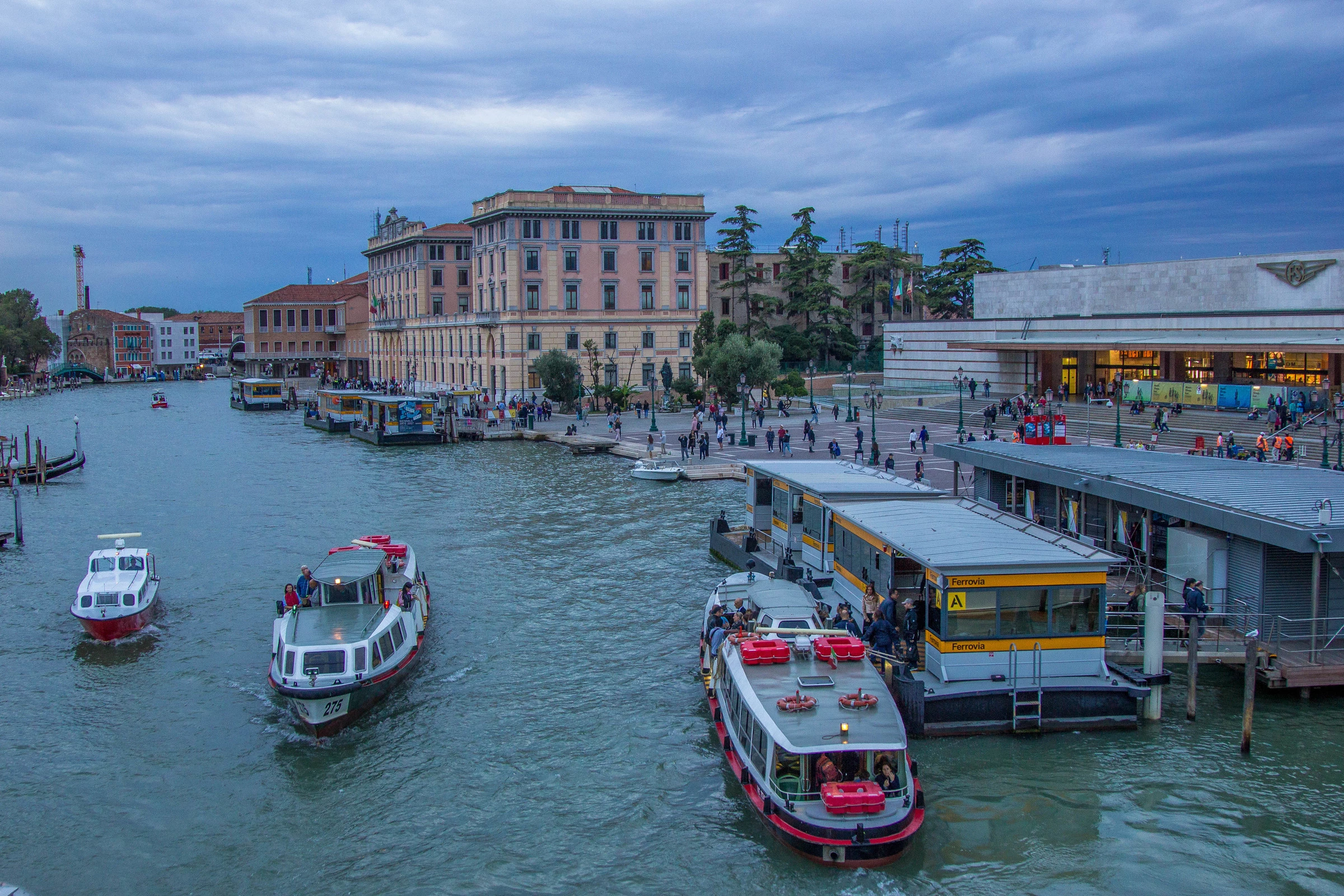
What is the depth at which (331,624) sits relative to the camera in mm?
20266

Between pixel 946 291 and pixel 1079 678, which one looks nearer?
pixel 1079 678

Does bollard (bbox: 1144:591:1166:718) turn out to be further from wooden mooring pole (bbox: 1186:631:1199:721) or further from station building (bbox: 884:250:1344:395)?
station building (bbox: 884:250:1344:395)

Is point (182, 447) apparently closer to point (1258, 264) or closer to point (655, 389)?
point (655, 389)

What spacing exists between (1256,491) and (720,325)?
78514mm

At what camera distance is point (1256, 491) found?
20.5 meters

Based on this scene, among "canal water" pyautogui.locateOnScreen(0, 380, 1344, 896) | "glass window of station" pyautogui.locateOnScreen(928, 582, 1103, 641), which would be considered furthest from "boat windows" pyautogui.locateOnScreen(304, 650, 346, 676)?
"glass window of station" pyautogui.locateOnScreen(928, 582, 1103, 641)

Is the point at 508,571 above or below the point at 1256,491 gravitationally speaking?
below

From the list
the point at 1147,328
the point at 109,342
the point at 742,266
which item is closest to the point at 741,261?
the point at 742,266

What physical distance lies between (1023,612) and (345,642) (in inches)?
460

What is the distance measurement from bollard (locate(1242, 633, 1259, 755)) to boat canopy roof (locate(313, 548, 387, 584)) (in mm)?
15632

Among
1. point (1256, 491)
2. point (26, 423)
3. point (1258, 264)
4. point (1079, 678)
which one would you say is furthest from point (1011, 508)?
point (26, 423)

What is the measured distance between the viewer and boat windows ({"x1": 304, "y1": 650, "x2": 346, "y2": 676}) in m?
18.8

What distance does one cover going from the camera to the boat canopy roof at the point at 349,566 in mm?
21297

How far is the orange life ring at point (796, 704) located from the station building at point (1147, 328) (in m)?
48.2
